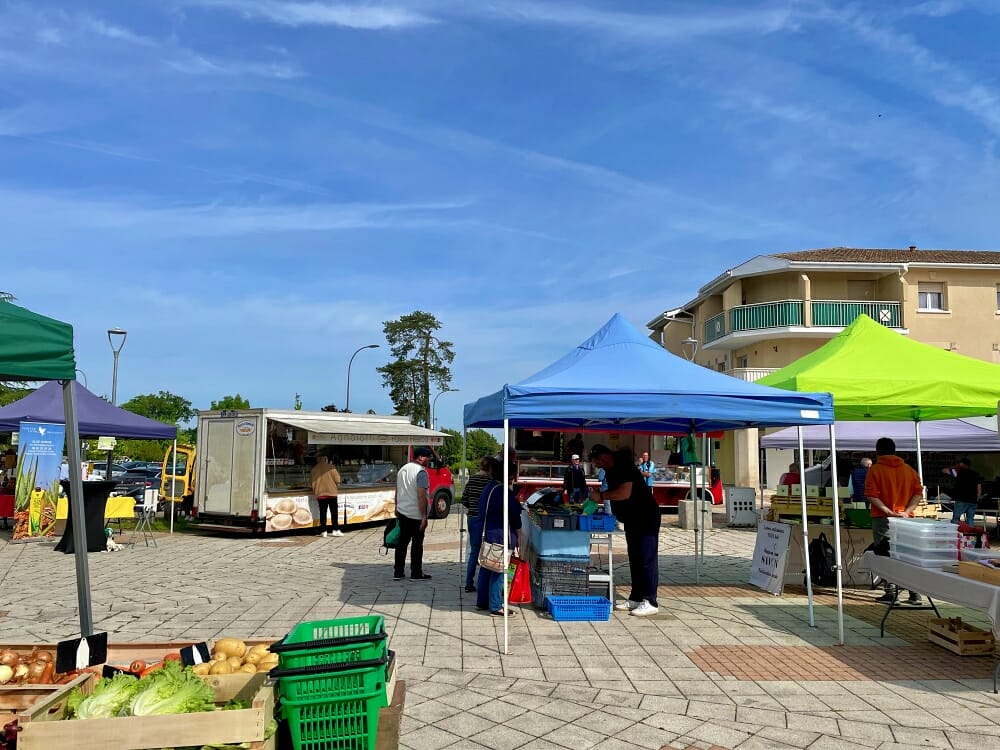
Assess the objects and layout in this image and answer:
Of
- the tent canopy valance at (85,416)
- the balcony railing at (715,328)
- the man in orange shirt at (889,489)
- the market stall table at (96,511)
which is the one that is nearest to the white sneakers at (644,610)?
the man in orange shirt at (889,489)

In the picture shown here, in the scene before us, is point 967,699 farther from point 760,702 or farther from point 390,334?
point 390,334

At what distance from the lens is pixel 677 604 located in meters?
8.32

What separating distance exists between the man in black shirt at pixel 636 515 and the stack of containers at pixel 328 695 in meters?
4.54

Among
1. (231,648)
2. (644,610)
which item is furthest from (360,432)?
(231,648)

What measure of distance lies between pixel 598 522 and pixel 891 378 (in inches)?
143

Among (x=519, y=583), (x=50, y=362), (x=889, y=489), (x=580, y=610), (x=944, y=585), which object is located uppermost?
(x=50, y=362)

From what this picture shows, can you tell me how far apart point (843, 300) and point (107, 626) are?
30408mm

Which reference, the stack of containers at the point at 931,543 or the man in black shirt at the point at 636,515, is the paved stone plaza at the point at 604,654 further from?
the stack of containers at the point at 931,543

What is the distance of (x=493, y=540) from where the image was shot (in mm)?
7730

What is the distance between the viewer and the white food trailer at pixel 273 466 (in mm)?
14414

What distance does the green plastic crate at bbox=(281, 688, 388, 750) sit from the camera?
3.39m

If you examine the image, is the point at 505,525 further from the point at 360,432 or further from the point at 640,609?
the point at 360,432

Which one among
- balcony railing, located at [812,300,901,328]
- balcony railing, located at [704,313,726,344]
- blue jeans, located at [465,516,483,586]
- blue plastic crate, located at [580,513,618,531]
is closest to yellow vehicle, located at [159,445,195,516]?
blue jeans, located at [465,516,483,586]

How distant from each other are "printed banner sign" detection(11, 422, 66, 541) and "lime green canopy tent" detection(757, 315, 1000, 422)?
12.8 metres
